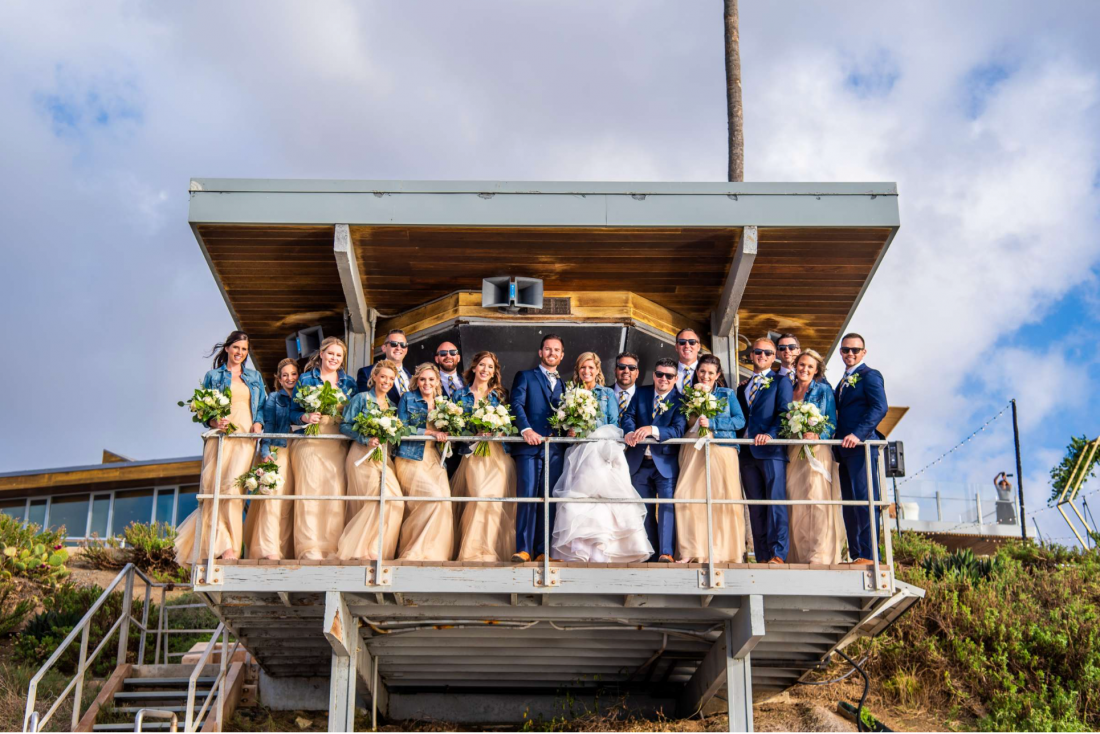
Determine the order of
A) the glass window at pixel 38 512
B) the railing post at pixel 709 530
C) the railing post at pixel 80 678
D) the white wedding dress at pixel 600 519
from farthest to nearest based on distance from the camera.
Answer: the glass window at pixel 38 512, the railing post at pixel 80 678, the white wedding dress at pixel 600 519, the railing post at pixel 709 530

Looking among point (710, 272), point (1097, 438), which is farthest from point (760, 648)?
point (1097, 438)

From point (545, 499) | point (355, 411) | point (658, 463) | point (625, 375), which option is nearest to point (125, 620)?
point (355, 411)

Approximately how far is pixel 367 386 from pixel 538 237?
2356mm

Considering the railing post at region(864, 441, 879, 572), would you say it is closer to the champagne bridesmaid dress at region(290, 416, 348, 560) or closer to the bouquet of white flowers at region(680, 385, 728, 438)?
the bouquet of white flowers at region(680, 385, 728, 438)

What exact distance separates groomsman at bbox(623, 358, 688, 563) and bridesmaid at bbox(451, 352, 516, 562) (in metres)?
1.13

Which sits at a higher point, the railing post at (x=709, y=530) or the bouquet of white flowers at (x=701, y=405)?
the bouquet of white flowers at (x=701, y=405)

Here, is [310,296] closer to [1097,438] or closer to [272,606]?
[272,606]

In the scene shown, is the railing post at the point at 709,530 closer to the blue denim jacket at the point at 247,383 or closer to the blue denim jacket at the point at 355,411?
the blue denim jacket at the point at 355,411

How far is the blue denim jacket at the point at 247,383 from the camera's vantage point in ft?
34.2

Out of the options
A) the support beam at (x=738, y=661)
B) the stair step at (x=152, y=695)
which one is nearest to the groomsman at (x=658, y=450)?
the support beam at (x=738, y=661)

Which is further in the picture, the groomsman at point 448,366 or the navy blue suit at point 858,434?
the groomsman at point 448,366

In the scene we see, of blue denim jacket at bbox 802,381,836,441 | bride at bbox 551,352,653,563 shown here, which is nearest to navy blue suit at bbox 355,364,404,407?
bride at bbox 551,352,653,563

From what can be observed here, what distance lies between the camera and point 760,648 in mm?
11477

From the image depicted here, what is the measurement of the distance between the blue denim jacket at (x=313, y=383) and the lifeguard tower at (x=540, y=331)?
46.1 inches
